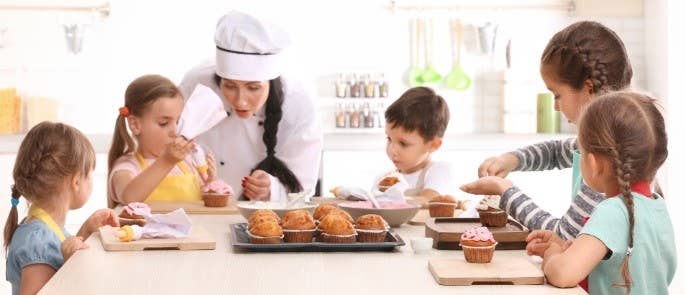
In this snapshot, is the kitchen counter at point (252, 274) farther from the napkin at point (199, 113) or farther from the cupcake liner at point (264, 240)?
the napkin at point (199, 113)

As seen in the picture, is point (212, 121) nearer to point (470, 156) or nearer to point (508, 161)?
point (508, 161)

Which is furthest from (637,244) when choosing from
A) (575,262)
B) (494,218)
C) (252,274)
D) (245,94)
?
(245,94)

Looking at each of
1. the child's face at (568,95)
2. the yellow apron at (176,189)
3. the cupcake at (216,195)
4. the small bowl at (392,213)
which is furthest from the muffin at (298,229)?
the yellow apron at (176,189)

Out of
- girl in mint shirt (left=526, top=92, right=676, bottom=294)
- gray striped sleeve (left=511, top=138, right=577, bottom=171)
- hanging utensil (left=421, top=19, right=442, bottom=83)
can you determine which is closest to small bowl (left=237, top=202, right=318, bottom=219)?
gray striped sleeve (left=511, top=138, right=577, bottom=171)

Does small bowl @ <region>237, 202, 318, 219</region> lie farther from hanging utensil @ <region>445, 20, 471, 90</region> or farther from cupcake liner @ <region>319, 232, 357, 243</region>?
hanging utensil @ <region>445, 20, 471, 90</region>

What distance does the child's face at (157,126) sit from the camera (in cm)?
412

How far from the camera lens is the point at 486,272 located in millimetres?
2312

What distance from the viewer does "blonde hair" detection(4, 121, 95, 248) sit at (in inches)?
117

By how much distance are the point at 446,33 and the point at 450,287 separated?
5061 millimetres

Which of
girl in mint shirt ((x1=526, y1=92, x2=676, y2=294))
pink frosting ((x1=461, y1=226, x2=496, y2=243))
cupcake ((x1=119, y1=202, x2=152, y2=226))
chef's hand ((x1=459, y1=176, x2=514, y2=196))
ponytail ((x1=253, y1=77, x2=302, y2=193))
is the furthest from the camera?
ponytail ((x1=253, y1=77, x2=302, y2=193))

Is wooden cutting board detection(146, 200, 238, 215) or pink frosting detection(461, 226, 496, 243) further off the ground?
pink frosting detection(461, 226, 496, 243)

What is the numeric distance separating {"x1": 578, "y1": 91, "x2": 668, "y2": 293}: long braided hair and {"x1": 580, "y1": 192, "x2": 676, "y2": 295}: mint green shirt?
0.06 m

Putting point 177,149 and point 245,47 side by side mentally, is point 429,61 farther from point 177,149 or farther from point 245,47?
point 177,149

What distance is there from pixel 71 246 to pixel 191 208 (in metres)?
0.84
